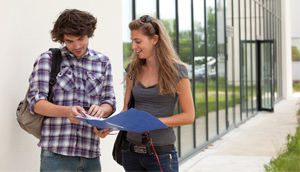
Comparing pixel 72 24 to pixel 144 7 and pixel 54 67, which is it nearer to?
pixel 54 67

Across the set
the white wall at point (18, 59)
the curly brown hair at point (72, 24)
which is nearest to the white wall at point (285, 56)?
the white wall at point (18, 59)

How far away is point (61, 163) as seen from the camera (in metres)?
2.59

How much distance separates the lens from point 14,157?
3.09 meters

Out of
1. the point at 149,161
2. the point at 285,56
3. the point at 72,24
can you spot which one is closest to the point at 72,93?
the point at 72,24

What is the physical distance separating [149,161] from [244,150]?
6.09 metres

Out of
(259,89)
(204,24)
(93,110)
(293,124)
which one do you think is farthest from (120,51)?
(259,89)

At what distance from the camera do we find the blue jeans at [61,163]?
101 inches

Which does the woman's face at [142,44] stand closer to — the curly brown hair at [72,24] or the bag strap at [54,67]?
the curly brown hair at [72,24]

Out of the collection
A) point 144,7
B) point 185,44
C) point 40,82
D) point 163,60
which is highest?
point 144,7

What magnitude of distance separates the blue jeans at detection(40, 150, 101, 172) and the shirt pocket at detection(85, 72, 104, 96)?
0.41 m

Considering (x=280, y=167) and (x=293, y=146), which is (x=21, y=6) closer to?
(x=280, y=167)

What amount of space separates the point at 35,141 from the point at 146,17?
1.30 metres

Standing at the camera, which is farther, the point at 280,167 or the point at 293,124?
the point at 293,124

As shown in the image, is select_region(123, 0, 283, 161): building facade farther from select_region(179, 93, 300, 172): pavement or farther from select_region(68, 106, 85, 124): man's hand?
select_region(68, 106, 85, 124): man's hand
